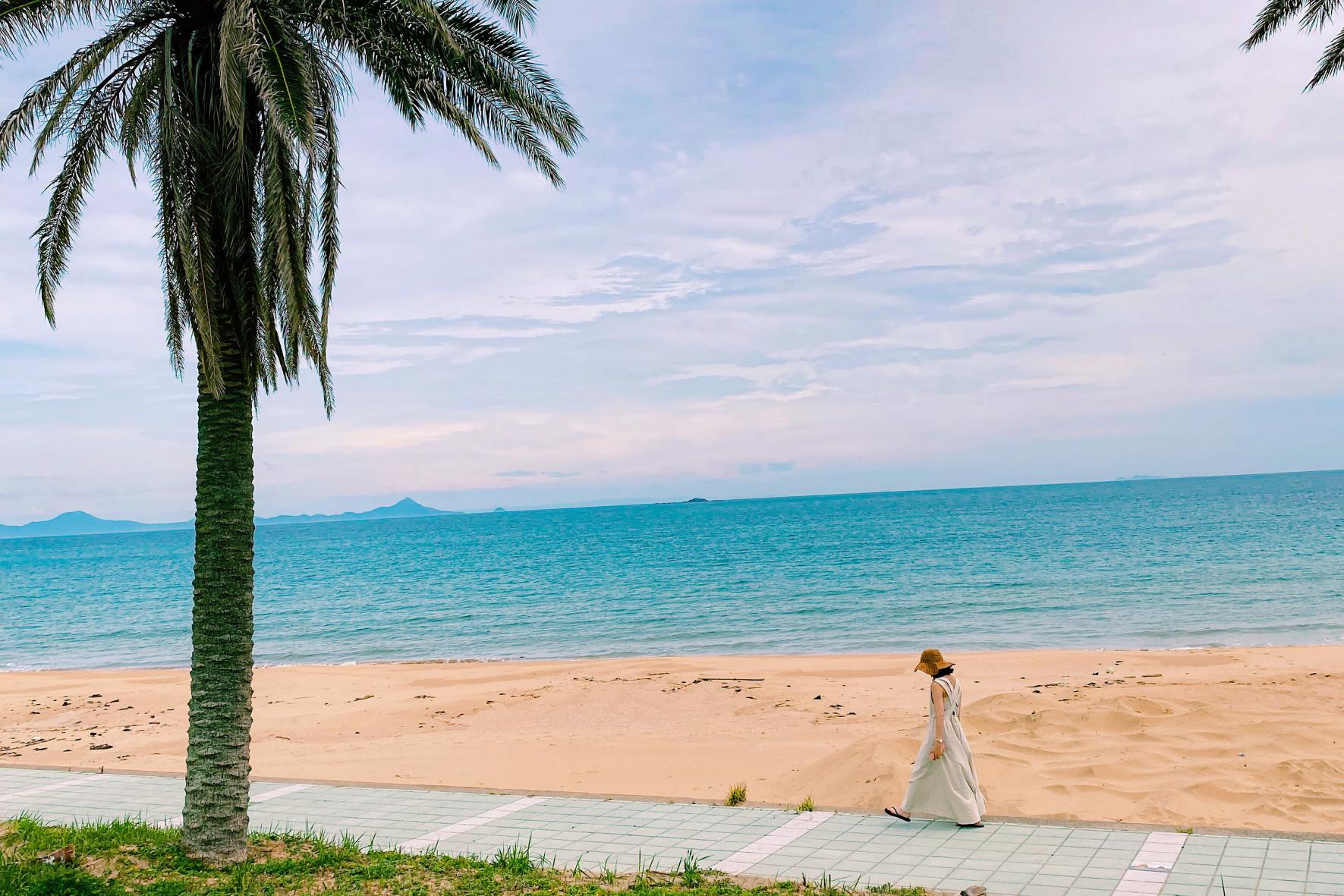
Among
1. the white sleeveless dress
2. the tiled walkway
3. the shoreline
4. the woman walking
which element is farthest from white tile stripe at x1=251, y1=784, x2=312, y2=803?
the shoreline

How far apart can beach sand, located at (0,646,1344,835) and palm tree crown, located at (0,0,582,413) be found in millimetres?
6626

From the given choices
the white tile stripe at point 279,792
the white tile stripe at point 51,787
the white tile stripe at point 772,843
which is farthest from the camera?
the white tile stripe at point 51,787

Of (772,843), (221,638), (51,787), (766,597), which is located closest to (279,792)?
(51,787)

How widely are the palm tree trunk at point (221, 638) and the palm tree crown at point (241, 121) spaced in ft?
1.38

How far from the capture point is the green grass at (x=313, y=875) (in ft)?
23.0

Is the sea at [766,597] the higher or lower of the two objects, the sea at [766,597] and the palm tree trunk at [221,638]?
the lower

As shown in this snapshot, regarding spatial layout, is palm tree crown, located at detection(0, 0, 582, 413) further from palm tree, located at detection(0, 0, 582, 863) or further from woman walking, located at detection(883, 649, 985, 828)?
woman walking, located at detection(883, 649, 985, 828)

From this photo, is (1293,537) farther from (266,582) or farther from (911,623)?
(266,582)

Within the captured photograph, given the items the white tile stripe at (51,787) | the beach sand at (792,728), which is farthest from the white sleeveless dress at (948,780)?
the white tile stripe at (51,787)

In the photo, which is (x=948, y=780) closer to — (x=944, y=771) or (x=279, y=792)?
(x=944, y=771)

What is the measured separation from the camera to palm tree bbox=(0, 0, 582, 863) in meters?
7.41

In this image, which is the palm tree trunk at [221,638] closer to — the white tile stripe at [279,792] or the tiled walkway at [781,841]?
the tiled walkway at [781,841]

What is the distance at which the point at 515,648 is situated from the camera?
32.1 metres

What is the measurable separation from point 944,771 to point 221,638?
6.22 meters
